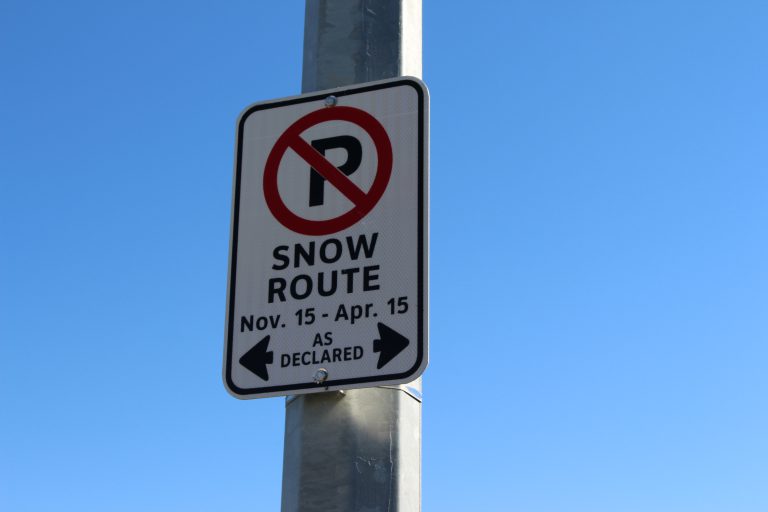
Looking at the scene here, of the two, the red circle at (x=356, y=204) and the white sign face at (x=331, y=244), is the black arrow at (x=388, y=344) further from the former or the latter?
the red circle at (x=356, y=204)

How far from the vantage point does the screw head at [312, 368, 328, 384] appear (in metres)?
2.55

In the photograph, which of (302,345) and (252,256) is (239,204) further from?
(302,345)

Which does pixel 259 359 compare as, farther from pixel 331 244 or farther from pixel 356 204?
pixel 356 204

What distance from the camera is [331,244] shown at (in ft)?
8.84

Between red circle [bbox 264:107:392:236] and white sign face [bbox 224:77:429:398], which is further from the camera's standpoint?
red circle [bbox 264:107:392:236]

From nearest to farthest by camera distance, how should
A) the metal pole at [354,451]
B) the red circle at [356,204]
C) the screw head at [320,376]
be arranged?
the metal pole at [354,451] → the screw head at [320,376] → the red circle at [356,204]

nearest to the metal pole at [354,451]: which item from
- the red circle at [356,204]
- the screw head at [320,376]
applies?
the screw head at [320,376]

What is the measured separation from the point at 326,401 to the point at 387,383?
0.17m

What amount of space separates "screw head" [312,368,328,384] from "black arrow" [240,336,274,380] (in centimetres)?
13

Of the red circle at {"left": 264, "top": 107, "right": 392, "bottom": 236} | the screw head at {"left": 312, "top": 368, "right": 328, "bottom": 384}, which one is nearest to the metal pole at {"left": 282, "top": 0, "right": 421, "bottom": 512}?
the screw head at {"left": 312, "top": 368, "right": 328, "bottom": 384}

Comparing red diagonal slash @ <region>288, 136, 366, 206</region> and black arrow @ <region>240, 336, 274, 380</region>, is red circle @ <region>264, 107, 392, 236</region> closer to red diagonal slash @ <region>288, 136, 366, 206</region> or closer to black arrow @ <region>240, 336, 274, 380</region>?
red diagonal slash @ <region>288, 136, 366, 206</region>

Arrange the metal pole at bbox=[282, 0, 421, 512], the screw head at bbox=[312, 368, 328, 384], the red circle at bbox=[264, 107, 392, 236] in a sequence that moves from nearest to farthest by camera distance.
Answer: the metal pole at bbox=[282, 0, 421, 512] → the screw head at bbox=[312, 368, 328, 384] → the red circle at bbox=[264, 107, 392, 236]

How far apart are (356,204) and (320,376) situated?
45 cm

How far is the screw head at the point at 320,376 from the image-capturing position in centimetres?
255
